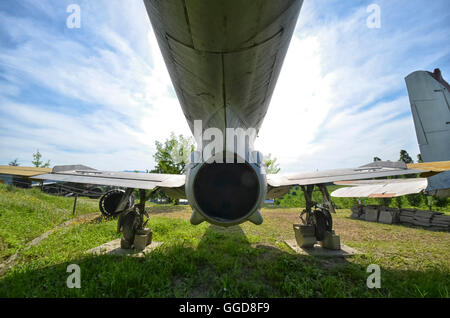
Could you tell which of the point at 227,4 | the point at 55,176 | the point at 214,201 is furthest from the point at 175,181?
the point at 227,4

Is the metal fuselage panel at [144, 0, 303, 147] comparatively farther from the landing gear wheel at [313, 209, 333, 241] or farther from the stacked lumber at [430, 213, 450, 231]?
the stacked lumber at [430, 213, 450, 231]

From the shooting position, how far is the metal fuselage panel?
3.45 feet

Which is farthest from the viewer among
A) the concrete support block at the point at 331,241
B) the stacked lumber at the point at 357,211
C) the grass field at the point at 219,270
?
the stacked lumber at the point at 357,211

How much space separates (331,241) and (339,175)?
2.02m

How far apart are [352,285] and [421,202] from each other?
23849 millimetres

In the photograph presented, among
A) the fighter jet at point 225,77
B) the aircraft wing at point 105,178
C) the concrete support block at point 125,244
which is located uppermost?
the fighter jet at point 225,77

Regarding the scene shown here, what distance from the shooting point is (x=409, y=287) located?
2.83m

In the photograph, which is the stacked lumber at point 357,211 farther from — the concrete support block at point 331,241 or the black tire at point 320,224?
the black tire at point 320,224

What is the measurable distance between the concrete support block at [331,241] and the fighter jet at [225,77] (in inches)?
83.4

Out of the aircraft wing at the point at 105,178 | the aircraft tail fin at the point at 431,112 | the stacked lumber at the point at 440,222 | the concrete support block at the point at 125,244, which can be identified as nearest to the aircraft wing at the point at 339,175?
the aircraft wing at the point at 105,178

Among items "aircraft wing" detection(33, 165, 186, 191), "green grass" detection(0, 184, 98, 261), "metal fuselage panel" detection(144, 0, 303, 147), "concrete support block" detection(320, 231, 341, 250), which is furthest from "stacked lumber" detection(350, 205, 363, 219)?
"green grass" detection(0, 184, 98, 261)

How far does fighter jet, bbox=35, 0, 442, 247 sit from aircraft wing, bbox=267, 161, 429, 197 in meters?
0.08

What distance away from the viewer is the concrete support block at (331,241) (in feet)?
15.3

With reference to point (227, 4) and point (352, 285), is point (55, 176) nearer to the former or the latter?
point (227, 4)
